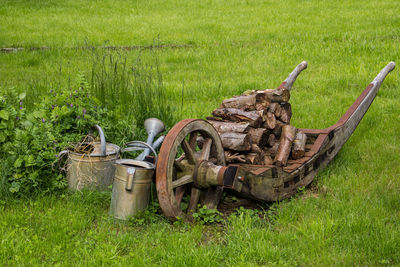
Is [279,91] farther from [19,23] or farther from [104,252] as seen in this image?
[19,23]

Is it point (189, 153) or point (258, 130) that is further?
point (258, 130)

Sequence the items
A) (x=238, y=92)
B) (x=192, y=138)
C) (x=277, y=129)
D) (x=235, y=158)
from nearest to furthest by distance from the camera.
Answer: (x=192, y=138) → (x=235, y=158) → (x=277, y=129) → (x=238, y=92)

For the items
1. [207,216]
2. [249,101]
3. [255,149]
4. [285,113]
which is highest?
[249,101]

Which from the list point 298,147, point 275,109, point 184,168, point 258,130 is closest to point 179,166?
point 184,168

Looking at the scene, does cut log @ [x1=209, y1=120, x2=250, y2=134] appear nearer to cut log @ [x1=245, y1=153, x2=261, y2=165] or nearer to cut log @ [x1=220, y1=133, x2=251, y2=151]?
cut log @ [x1=220, y1=133, x2=251, y2=151]

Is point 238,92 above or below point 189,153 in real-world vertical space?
below

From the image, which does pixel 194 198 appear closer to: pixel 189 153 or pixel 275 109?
pixel 189 153

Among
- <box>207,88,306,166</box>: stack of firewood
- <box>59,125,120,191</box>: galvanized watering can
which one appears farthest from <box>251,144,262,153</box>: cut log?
<box>59,125,120,191</box>: galvanized watering can

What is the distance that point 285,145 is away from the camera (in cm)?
482

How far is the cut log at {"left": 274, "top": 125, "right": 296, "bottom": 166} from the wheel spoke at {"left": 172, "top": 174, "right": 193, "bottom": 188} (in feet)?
3.51

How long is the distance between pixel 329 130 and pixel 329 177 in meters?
0.48

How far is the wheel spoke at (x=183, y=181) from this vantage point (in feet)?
12.9

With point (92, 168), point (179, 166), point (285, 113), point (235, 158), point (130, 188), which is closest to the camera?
point (130, 188)

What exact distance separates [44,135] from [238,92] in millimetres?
3992
